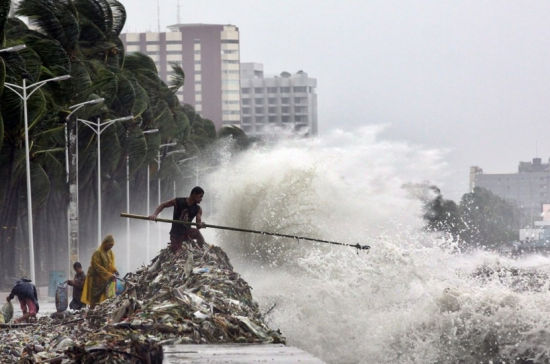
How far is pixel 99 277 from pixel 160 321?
11422mm

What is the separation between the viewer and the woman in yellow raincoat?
27438 millimetres

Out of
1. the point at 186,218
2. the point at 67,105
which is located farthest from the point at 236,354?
the point at 67,105

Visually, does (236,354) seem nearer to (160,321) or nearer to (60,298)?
(160,321)

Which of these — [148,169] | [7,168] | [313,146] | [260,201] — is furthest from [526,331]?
[148,169]

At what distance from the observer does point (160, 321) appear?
16266 mm

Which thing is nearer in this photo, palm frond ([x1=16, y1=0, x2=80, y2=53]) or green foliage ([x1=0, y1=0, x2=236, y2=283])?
green foliage ([x1=0, y1=0, x2=236, y2=283])

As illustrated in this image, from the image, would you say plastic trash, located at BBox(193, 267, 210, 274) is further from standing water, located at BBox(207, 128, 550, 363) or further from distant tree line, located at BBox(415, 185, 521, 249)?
distant tree line, located at BBox(415, 185, 521, 249)

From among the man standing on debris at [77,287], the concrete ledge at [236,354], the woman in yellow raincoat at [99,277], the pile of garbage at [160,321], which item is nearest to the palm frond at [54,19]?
the man standing on debris at [77,287]

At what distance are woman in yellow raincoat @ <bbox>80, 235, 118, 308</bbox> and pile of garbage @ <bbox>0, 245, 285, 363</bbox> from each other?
4.80 m

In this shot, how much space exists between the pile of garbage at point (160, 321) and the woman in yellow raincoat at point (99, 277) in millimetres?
4801

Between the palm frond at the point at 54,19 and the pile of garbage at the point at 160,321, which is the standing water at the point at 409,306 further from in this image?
the palm frond at the point at 54,19

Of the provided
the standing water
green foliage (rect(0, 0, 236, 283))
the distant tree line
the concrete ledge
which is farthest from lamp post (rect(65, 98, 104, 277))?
the concrete ledge

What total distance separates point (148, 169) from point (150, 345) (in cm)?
8344

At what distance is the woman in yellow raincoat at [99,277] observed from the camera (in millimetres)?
27438
